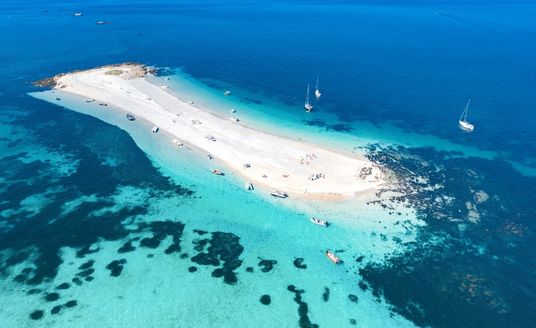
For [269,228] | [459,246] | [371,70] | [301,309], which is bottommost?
[301,309]

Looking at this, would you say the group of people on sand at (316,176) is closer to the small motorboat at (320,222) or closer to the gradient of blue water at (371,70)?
the small motorboat at (320,222)

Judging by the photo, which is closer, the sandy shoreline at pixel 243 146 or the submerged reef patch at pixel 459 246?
the submerged reef patch at pixel 459 246

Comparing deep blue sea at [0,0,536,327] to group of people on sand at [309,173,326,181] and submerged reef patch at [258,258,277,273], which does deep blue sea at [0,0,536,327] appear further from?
group of people on sand at [309,173,326,181]

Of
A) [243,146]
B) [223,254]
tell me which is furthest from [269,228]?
[243,146]

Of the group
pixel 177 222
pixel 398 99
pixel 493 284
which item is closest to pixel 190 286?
pixel 177 222

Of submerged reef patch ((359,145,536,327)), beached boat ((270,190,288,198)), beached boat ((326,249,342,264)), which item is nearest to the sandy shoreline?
beached boat ((270,190,288,198))

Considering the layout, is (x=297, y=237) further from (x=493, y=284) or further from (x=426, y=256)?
(x=493, y=284)

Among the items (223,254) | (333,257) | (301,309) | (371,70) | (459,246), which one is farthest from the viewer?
(371,70)

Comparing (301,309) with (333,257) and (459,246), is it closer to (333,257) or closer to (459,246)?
(333,257)

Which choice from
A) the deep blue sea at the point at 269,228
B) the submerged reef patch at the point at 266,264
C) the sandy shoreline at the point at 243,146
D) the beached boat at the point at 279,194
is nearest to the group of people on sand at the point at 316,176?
the sandy shoreline at the point at 243,146
